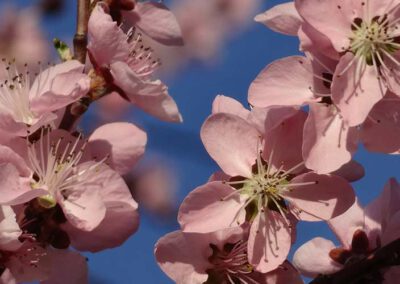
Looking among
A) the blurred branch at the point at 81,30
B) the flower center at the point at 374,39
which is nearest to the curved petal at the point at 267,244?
the flower center at the point at 374,39

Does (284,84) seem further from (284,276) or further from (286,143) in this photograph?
(284,276)

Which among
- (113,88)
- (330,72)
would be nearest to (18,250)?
(113,88)

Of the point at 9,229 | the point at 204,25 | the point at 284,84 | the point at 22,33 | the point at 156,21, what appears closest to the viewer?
the point at 9,229

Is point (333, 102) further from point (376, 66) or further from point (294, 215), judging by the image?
point (294, 215)

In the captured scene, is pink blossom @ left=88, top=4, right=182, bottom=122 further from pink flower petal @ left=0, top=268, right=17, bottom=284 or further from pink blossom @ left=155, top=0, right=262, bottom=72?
pink blossom @ left=155, top=0, right=262, bottom=72

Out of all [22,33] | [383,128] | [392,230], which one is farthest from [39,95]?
[22,33]

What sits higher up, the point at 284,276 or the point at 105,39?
the point at 105,39

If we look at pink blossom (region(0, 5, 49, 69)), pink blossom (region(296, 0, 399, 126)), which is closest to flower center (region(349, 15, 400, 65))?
pink blossom (region(296, 0, 399, 126))
